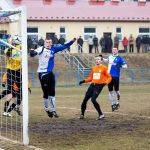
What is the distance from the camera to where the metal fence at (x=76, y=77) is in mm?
40072

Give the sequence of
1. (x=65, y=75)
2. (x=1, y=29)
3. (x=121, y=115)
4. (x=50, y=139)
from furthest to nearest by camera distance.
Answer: (x=65, y=75), (x=121, y=115), (x=1, y=29), (x=50, y=139)

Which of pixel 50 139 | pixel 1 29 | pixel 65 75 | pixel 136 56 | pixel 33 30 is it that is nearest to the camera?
pixel 50 139

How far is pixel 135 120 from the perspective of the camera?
14.6 metres

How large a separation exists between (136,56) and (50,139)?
4088 centimetres

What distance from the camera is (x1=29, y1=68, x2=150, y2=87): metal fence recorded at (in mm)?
40072

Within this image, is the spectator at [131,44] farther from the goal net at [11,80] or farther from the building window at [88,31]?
the goal net at [11,80]

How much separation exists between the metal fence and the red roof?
1339cm

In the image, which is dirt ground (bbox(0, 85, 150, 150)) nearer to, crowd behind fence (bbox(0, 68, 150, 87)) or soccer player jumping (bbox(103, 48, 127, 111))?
soccer player jumping (bbox(103, 48, 127, 111))

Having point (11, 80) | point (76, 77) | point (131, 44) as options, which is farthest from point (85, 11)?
point (11, 80)

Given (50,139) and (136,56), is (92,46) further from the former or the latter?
(50,139)

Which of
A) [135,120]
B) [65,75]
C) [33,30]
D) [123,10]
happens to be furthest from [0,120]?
[123,10]

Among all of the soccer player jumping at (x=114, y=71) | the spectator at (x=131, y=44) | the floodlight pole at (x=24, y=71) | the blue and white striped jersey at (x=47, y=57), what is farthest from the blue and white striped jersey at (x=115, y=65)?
the spectator at (x=131, y=44)

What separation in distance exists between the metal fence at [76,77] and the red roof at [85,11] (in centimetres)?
1339

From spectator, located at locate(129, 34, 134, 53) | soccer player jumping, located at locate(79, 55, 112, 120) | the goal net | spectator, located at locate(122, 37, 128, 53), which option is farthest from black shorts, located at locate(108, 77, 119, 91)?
spectator, located at locate(129, 34, 134, 53)
